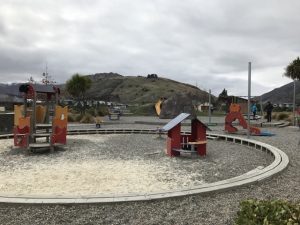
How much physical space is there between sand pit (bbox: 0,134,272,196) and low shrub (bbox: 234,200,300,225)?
9.32ft

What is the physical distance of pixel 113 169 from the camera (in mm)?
7219

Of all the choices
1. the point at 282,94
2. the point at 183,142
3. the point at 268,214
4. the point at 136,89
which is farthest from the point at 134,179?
the point at 136,89

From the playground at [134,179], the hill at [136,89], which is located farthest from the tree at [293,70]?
the hill at [136,89]

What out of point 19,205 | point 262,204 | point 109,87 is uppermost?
point 109,87

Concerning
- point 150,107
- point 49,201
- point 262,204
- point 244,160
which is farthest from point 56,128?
point 150,107

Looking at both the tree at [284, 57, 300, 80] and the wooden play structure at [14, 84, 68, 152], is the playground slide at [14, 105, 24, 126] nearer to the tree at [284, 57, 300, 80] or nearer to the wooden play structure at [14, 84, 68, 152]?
the wooden play structure at [14, 84, 68, 152]

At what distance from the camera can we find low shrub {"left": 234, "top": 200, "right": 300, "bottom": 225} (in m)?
2.58

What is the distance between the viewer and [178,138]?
9031 millimetres

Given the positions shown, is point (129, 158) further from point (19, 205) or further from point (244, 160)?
point (19, 205)

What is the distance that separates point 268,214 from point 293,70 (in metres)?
26.5

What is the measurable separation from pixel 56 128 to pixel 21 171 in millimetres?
3633

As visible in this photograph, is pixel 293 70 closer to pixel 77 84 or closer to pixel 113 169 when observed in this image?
pixel 77 84

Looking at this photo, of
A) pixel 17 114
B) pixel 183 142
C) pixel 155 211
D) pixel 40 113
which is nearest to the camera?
pixel 155 211

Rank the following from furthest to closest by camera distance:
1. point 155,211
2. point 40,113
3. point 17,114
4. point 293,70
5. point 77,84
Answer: point 77,84 → point 293,70 → point 40,113 → point 17,114 → point 155,211
